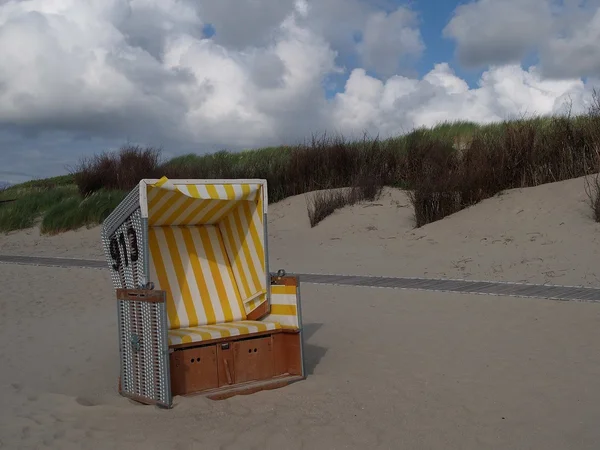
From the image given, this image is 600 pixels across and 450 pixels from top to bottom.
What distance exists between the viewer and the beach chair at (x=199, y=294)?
535 centimetres

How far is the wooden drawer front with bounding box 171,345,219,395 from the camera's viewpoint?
5395mm

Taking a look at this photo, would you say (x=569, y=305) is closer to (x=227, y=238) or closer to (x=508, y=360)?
(x=508, y=360)

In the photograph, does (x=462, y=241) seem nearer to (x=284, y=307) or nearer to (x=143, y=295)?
(x=284, y=307)

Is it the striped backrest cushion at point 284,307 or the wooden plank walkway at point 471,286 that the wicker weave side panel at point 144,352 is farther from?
the wooden plank walkway at point 471,286

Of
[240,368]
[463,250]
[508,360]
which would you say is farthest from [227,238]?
[463,250]

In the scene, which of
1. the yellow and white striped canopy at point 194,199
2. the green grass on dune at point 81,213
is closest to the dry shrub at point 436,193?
the yellow and white striped canopy at point 194,199

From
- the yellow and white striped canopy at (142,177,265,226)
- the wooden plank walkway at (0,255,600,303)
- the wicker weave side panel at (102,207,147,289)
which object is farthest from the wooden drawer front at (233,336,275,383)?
the wooden plank walkway at (0,255,600,303)

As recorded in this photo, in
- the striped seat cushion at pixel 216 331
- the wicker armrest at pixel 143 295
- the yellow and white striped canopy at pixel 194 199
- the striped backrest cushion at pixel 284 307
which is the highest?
the yellow and white striped canopy at pixel 194 199

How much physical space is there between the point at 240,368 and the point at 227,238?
145 cm

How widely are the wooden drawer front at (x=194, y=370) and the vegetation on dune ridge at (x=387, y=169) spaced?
9318 mm

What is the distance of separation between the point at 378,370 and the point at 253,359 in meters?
1.17

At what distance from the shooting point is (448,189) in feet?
49.8

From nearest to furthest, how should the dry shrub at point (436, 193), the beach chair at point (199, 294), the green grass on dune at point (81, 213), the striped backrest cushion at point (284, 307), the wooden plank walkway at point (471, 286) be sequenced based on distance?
the beach chair at point (199, 294), the striped backrest cushion at point (284, 307), the wooden plank walkway at point (471, 286), the dry shrub at point (436, 193), the green grass on dune at point (81, 213)

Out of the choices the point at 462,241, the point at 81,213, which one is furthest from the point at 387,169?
the point at 81,213
